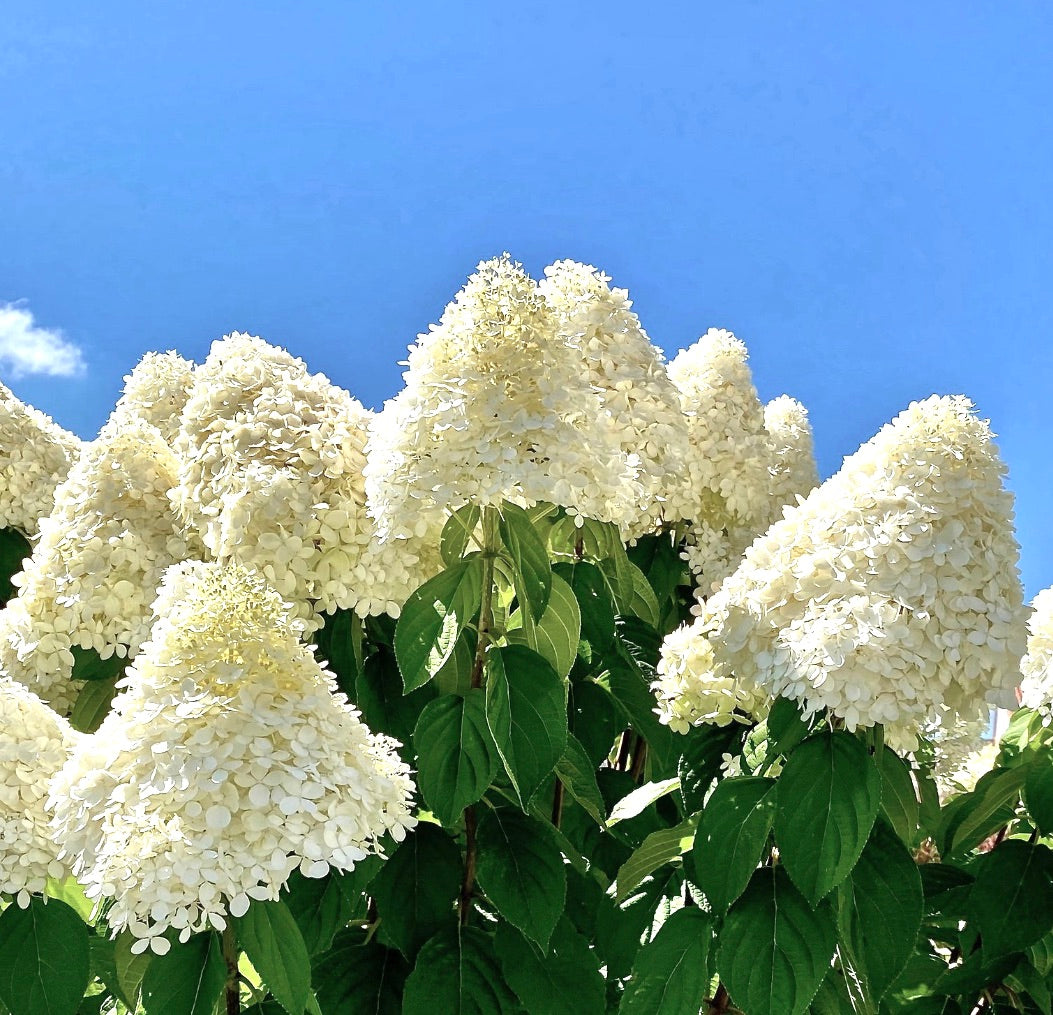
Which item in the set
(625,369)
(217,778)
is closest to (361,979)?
(217,778)

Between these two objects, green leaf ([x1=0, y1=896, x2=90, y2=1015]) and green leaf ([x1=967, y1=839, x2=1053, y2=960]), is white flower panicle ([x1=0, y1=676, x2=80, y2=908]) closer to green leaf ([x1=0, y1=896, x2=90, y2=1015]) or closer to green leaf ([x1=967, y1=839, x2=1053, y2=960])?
green leaf ([x1=0, y1=896, x2=90, y2=1015])

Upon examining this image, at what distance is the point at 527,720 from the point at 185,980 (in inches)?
23.7

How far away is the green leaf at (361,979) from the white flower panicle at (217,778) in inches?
22.5

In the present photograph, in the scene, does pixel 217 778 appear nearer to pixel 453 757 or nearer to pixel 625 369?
pixel 453 757

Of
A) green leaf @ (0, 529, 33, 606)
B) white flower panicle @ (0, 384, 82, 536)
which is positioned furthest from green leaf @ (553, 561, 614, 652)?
green leaf @ (0, 529, 33, 606)

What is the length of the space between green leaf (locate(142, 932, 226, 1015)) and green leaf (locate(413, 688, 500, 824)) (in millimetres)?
412

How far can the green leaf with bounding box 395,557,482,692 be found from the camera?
6.29ft

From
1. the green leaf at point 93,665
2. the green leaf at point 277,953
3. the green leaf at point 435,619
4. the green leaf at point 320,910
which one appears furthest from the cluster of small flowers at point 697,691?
the green leaf at point 93,665

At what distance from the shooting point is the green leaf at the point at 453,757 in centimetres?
185

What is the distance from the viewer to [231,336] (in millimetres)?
2490

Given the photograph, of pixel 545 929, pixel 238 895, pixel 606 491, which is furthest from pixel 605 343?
pixel 238 895

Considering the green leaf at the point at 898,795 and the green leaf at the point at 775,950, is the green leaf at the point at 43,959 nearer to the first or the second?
the green leaf at the point at 775,950

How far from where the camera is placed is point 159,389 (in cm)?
323

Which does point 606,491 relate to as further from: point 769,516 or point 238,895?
point 769,516
